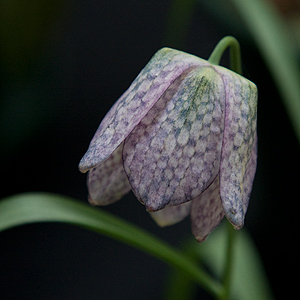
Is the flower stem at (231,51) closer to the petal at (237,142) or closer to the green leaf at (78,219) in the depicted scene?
the petal at (237,142)

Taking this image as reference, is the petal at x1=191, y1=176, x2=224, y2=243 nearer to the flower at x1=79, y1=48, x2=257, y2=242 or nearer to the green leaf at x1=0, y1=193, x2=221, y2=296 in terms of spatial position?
the flower at x1=79, y1=48, x2=257, y2=242

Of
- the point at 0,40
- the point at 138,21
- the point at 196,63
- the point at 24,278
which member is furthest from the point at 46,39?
the point at 196,63

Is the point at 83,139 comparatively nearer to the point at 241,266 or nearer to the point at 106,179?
the point at 241,266

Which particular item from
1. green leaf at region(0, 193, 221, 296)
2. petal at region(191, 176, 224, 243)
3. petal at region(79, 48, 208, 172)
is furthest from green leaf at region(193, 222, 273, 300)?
petal at region(79, 48, 208, 172)

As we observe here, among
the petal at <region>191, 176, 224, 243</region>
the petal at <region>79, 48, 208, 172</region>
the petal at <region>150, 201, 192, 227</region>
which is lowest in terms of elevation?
the petal at <region>150, 201, 192, 227</region>

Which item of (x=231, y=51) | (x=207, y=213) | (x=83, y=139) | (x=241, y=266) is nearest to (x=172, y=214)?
(x=207, y=213)

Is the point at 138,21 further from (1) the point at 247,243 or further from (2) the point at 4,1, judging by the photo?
(1) the point at 247,243

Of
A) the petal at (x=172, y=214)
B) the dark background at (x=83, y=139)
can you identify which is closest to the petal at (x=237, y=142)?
the petal at (x=172, y=214)
